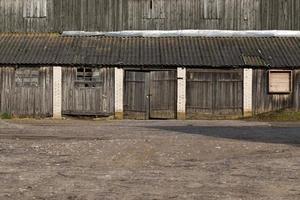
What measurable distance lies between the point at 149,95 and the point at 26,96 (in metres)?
6.46

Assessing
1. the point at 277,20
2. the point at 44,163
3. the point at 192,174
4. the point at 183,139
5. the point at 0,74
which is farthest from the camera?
the point at 277,20

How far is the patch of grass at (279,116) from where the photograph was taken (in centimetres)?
2911

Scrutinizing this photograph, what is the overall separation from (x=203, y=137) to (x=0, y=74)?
48.7 ft

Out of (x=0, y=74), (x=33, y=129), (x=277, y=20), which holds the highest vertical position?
(x=277, y=20)

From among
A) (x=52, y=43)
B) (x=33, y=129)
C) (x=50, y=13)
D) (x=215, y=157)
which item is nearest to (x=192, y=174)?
(x=215, y=157)

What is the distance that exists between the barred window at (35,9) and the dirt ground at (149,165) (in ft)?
45.2

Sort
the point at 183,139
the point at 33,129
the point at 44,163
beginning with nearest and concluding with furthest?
the point at 44,163 → the point at 183,139 → the point at 33,129

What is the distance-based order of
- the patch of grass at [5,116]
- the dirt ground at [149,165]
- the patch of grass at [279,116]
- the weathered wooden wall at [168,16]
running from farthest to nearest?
the weathered wooden wall at [168,16] < the patch of grass at [5,116] < the patch of grass at [279,116] < the dirt ground at [149,165]

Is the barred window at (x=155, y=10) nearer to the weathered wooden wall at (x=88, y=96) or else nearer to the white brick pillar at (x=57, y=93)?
the weathered wooden wall at (x=88, y=96)

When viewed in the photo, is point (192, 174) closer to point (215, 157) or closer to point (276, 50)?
point (215, 157)

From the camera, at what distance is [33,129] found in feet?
74.8

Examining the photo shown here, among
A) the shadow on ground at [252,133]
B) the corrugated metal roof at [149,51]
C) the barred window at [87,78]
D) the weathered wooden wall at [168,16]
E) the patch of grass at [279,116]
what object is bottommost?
the shadow on ground at [252,133]

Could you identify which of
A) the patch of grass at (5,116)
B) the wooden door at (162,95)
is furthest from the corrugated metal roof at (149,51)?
the patch of grass at (5,116)

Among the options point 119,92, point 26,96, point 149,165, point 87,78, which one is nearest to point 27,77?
point 26,96
